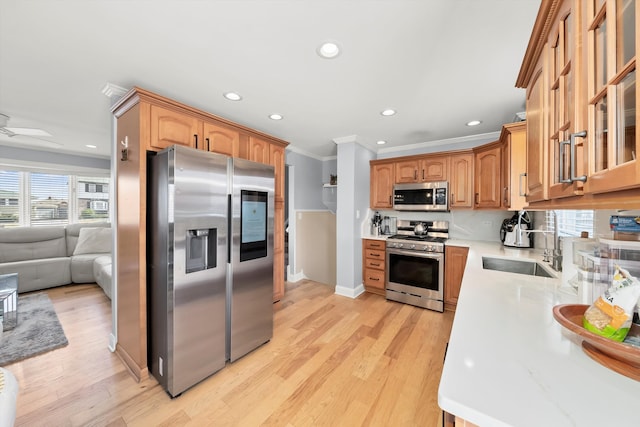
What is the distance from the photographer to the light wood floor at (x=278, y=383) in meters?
1.56

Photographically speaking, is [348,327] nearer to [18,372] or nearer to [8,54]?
[18,372]

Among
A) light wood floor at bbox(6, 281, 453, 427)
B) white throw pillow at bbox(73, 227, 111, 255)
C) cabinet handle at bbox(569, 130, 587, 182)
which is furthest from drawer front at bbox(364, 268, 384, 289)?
white throw pillow at bbox(73, 227, 111, 255)

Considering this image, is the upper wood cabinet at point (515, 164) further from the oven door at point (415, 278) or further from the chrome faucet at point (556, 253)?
the oven door at point (415, 278)

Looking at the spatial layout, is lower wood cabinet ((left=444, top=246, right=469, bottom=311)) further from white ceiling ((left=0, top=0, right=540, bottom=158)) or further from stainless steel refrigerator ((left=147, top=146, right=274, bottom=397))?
stainless steel refrigerator ((left=147, top=146, right=274, bottom=397))

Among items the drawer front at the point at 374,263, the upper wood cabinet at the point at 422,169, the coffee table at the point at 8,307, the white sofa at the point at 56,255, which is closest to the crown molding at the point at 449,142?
the upper wood cabinet at the point at 422,169

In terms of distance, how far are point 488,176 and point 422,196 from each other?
0.86 metres

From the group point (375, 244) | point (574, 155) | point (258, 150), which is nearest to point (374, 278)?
point (375, 244)

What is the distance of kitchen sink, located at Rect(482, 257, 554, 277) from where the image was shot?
2162mm

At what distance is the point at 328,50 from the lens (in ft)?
5.32

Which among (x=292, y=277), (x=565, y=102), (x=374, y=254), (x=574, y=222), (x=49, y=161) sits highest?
(x=49, y=161)

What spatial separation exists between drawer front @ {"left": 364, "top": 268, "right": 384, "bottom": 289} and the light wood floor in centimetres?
87

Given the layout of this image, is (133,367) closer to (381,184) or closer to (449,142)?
(381,184)

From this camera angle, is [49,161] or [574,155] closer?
[574,155]

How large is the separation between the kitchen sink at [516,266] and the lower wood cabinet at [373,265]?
1.45 metres
